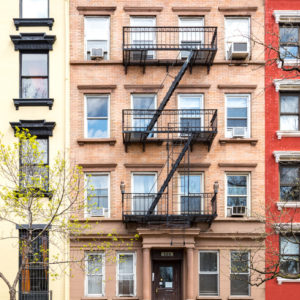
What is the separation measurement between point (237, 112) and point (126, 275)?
25.3 feet

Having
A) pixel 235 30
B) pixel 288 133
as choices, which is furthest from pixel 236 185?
pixel 235 30

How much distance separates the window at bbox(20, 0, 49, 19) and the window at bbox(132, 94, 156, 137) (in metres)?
4.97

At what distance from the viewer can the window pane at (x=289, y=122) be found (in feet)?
62.0

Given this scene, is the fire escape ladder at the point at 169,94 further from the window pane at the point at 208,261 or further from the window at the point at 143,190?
the window pane at the point at 208,261

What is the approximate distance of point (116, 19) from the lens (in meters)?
19.0

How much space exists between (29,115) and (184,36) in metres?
6.89

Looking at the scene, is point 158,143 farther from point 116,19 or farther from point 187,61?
point 116,19

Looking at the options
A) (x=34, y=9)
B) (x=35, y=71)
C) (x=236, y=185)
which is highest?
(x=34, y=9)

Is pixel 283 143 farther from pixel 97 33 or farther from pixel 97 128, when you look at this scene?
pixel 97 33

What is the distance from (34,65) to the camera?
18828 mm

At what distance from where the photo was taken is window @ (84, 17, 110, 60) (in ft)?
62.6

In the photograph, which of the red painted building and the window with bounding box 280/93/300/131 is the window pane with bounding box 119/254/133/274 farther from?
the window with bounding box 280/93/300/131

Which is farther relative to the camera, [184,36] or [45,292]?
[184,36]

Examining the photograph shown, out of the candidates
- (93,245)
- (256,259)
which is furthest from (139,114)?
(256,259)
